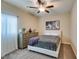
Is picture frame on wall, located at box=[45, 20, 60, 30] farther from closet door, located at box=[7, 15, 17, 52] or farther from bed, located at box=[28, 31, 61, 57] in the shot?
closet door, located at box=[7, 15, 17, 52]

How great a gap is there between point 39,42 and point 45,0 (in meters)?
Result: 2.05

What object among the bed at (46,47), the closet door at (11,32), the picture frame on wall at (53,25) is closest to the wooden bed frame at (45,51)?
the bed at (46,47)

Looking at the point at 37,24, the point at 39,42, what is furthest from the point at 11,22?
the point at 37,24

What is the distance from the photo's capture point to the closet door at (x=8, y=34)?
3.43 meters

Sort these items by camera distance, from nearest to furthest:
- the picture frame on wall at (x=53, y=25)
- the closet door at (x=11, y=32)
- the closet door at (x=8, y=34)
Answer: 1. the closet door at (x=8, y=34)
2. the closet door at (x=11, y=32)
3. the picture frame on wall at (x=53, y=25)

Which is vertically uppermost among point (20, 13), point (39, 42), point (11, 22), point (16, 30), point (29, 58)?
point (20, 13)

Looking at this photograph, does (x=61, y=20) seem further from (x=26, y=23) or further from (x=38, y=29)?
(x=26, y=23)

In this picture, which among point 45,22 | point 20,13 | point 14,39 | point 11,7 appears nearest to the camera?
Answer: point 11,7

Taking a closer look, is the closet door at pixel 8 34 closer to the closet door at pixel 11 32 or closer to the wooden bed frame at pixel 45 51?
the closet door at pixel 11 32

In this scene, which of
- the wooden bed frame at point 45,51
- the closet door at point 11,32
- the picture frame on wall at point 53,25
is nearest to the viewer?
the wooden bed frame at point 45,51

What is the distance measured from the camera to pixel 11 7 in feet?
13.1

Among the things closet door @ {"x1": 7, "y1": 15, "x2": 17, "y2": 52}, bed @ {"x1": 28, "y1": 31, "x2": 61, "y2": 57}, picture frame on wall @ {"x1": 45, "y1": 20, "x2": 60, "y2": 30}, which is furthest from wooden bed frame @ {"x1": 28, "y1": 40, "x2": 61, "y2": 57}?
picture frame on wall @ {"x1": 45, "y1": 20, "x2": 60, "y2": 30}

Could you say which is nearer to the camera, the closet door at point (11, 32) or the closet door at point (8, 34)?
the closet door at point (8, 34)

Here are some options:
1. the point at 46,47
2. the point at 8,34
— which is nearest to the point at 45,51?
the point at 46,47
